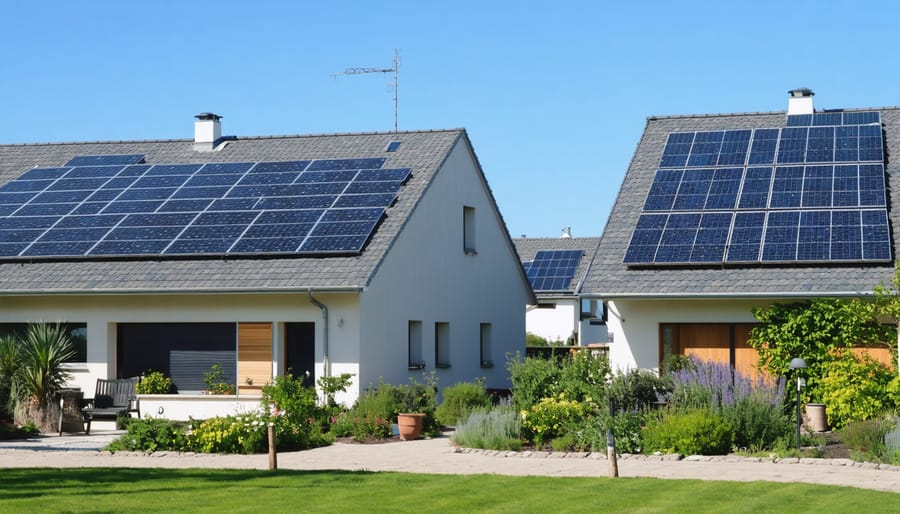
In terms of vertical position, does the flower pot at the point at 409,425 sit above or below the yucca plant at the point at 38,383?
below

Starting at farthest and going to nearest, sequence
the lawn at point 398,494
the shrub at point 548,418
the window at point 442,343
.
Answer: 1. the window at point 442,343
2. the shrub at point 548,418
3. the lawn at point 398,494

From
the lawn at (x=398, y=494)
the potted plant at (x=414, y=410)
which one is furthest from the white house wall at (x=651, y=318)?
the lawn at (x=398, y=494)

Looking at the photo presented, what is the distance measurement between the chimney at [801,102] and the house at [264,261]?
749 centimetres

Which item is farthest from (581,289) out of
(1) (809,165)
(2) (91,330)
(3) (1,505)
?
(3) (1,505)

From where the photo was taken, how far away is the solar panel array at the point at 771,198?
74.0 ft

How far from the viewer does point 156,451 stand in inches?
744

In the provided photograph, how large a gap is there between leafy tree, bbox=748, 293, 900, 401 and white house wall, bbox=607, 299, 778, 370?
0.73 m

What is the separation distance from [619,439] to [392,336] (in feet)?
25.7

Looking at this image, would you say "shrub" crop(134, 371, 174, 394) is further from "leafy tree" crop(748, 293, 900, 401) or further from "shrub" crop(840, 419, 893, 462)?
"shrub" crop(840, 419, 893, 462)

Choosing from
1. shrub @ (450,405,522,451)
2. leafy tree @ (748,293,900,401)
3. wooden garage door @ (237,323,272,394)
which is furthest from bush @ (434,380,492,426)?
leafy tree @ (748,293,900,401)

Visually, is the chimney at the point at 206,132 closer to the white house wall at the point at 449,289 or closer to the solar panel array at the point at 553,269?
the white house wall at the point at 449,289

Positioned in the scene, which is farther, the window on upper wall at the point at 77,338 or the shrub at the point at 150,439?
the window on upper wall at the point at 77,338

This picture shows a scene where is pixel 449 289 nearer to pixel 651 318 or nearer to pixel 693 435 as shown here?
pixel 651 318

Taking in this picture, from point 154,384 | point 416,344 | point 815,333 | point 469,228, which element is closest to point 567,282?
point 469,228
